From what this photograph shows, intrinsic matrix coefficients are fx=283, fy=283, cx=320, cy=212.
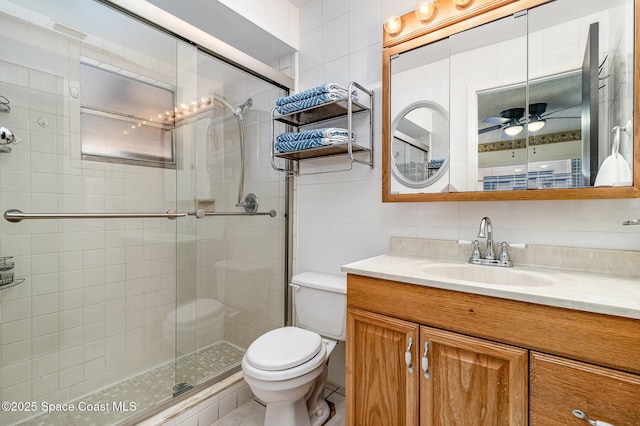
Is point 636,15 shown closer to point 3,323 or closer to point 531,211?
point 531,211

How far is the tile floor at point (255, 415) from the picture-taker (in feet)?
4.93

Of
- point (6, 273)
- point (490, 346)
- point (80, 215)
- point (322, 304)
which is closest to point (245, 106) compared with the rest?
point (80, 215)

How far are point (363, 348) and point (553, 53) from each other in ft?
4.59

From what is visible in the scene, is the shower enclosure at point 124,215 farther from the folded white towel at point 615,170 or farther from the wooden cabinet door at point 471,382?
the folded white towel at point 615,170

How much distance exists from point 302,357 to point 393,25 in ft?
5.55

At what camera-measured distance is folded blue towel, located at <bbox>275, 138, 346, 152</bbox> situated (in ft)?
4.99

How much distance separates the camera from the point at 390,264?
1.25 metres

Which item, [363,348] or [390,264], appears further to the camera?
[390,264]

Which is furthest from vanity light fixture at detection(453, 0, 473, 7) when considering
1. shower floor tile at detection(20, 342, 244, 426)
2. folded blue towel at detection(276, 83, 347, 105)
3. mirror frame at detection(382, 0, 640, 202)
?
shower floor tile at detection(20, 342, 244, 426)

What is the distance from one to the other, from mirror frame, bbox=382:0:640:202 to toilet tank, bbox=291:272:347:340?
556 mm

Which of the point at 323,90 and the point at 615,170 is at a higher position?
the point at 323,90

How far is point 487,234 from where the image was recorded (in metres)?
1.25

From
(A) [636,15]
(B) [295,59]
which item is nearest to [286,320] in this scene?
(B) [295,59]

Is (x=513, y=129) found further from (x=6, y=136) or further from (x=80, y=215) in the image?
(x=6, y=136)
